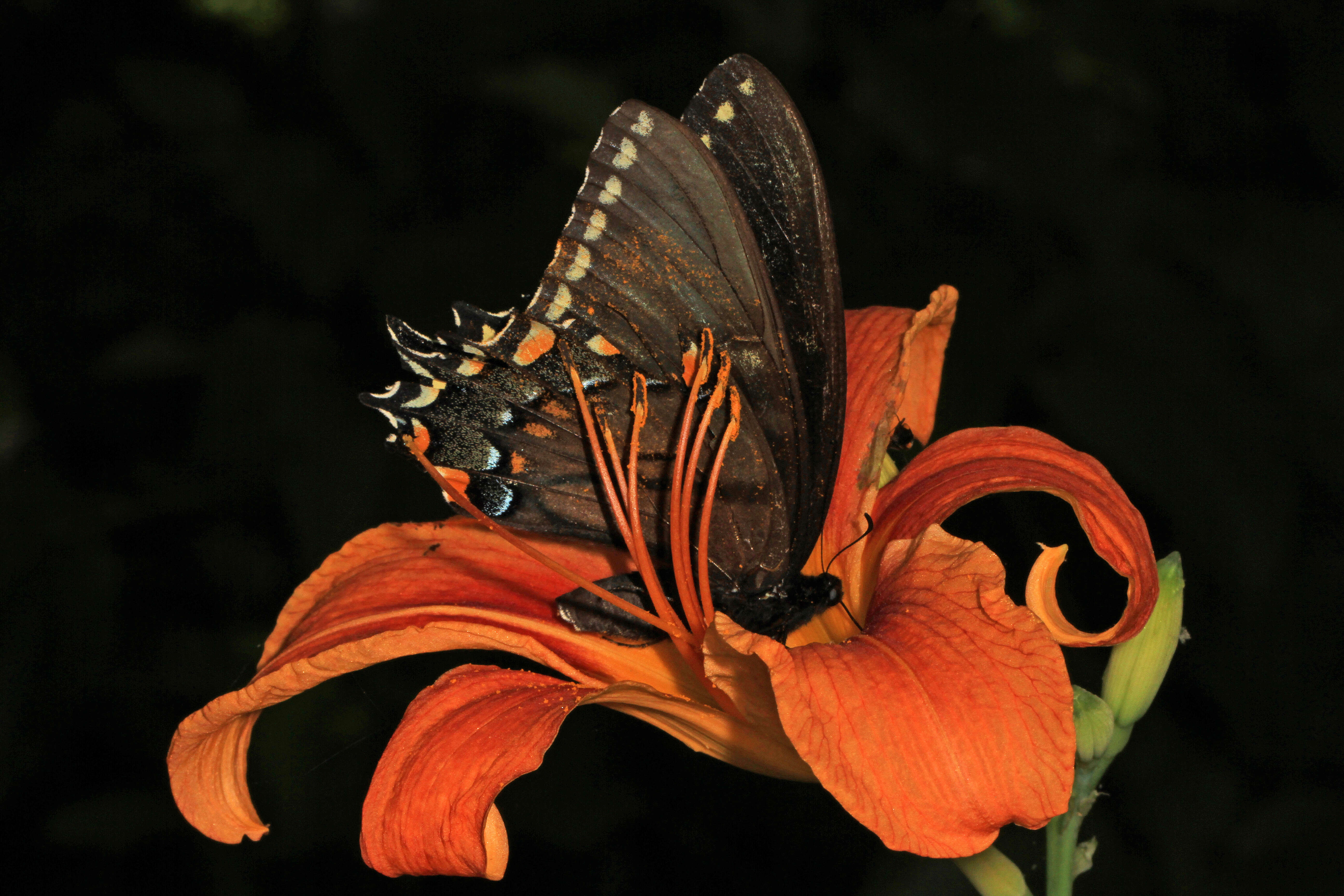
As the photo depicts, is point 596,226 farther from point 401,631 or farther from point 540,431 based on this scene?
point 401,631

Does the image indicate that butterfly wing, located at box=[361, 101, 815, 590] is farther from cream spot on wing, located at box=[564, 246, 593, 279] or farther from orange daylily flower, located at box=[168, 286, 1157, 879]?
orange daylily flower, located at box=[168, 286, 1157, 879]

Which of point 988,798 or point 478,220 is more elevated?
point 478,220

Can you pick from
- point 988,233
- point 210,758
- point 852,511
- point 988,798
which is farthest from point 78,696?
point 988,233

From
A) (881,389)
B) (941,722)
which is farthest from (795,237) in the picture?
(941,722)

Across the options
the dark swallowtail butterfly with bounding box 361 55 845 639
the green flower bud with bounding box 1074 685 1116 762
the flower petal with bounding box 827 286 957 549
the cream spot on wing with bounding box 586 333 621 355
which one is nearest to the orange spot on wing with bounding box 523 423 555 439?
the dark swallowtail butterfly with bounding box 361 55 845 639

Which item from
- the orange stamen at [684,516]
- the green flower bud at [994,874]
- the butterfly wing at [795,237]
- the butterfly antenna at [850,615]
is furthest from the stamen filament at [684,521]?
the green flower bud at [994,874]

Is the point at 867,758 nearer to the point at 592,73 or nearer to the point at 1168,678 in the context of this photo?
the point at 1168,678

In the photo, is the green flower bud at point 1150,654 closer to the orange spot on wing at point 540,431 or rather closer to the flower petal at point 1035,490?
the flower petal at point 1035,490

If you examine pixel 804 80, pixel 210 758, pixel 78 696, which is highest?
pixel 804 80
